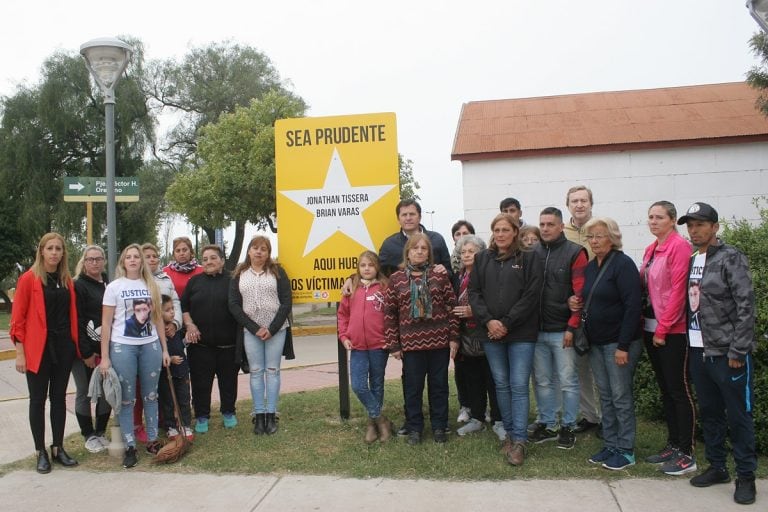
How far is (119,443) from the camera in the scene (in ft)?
18.0

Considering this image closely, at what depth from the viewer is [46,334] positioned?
5.18 meters

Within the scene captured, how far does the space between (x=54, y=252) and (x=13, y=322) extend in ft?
2.09

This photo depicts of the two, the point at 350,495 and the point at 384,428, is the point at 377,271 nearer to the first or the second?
the point at 384,428

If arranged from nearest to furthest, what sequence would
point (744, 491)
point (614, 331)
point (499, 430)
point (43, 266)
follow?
point (744, 491), point (614, 331), point (43, 266), point (499, 430)

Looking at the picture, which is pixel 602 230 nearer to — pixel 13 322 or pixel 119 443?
pixel 119 443

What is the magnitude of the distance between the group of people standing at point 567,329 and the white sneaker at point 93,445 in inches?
93.0

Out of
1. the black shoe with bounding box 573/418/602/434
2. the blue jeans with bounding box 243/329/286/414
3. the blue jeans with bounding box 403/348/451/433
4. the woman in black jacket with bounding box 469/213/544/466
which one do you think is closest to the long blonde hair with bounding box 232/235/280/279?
the blue jeans with bounding box 243/329/286/414

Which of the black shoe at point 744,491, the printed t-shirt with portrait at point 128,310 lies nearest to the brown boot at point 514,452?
the black shoe at point 744,491

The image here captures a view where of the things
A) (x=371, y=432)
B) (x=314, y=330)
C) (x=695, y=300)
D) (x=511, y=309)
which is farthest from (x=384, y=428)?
(x=314, y=330)

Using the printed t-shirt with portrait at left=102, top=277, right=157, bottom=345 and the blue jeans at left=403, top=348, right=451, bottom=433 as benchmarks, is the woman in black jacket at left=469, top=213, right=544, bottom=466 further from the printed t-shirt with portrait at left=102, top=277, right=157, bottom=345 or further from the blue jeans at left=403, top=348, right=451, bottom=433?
the printed t-shirt with portrait at left=102, top=277, right=157, bottom=345

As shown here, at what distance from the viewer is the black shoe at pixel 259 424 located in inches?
236

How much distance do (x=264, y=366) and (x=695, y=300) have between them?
376 centimetres

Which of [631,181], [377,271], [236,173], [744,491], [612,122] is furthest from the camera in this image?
[236,173]

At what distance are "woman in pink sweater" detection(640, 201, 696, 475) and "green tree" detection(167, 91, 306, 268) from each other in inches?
797
